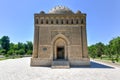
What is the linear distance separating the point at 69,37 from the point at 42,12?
515cm

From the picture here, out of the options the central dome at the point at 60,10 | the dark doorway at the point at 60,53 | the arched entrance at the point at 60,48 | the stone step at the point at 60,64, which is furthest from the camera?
the central dome at the point at 60,10

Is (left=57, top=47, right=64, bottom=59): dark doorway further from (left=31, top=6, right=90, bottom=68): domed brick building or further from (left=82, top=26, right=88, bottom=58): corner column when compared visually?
(left=82, top=26, right=88, bottom=58): corner column

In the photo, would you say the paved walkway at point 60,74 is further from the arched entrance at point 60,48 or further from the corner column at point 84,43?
the arched entrance at point 60,48

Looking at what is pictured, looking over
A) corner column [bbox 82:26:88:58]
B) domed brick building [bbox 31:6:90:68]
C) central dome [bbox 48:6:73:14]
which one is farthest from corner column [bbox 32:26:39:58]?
corner column [bbox 82:26:88:58]

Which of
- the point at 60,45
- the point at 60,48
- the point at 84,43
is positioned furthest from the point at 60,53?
the point at 84,43

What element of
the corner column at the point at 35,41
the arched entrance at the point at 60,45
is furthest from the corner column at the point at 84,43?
the corner column at the point at 35,41

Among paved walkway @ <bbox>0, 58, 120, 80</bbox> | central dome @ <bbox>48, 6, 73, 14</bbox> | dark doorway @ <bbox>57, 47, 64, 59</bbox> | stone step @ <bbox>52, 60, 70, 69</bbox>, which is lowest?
paved walkway @ <bbox>0, 58, 120, 80</bbox>

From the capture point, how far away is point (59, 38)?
20.1m

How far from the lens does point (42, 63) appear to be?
735 inches

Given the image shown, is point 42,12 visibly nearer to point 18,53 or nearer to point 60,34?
point 60,34

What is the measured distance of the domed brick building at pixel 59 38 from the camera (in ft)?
62.1

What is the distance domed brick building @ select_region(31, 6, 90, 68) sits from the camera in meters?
18.9

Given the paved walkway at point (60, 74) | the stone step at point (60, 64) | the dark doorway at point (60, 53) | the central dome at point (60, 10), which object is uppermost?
the central dome at point (60, 10)

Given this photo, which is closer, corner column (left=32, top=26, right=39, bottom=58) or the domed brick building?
the domed brick building
